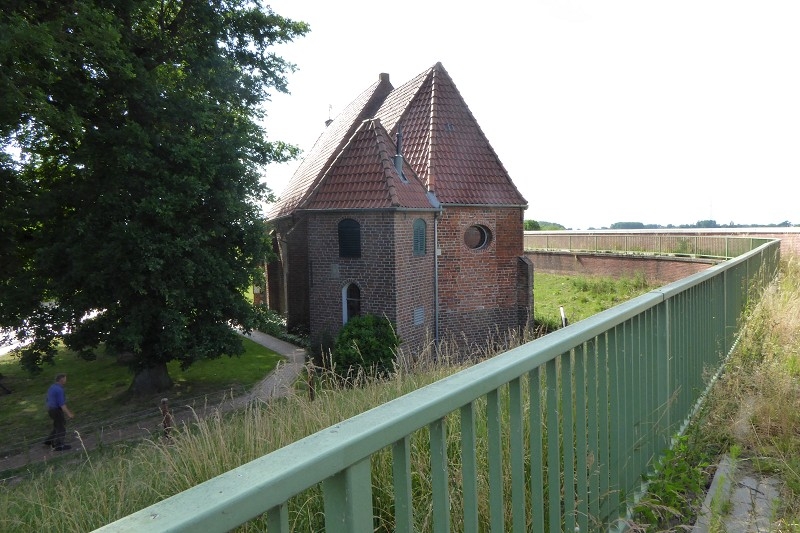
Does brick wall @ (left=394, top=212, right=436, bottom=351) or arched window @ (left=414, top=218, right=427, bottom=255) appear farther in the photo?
arched window @ (left=414, top=218, right=427, bottom=255)

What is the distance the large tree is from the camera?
41.9 ft

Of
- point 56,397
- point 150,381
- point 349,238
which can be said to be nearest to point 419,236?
point 349,238

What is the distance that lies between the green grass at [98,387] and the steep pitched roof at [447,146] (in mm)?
8887

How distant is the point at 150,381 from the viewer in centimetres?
1584

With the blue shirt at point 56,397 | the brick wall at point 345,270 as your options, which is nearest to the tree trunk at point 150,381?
the blue shirt at point 56,397

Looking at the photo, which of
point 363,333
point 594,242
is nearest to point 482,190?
point 363,333

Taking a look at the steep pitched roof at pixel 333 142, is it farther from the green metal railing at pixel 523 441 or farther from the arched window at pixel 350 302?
the green metal railing at pixel 523 441

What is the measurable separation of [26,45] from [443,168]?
41.4 ft

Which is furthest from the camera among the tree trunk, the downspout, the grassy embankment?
the downspout

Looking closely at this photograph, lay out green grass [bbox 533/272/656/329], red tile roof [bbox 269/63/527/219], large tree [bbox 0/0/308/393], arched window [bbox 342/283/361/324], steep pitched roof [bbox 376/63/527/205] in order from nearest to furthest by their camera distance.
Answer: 1. large tree [bbox 0/0/308/393]
2. red tile roof [bbox 269/63/527/219]
3. arched window [bbox 342/283/361/324]
4. steep pitched roof [bbox 376/63/527/205]
5. green grass [bbox 533/272/656/329]

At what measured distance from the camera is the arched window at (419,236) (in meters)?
17.8

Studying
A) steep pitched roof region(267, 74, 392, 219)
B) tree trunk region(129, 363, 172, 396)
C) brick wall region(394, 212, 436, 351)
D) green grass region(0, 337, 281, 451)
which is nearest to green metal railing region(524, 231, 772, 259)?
brick wall region(394, 212, 436, 351)

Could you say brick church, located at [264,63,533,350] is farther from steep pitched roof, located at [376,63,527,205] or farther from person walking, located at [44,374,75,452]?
person walking, located at [44,374,75,452]

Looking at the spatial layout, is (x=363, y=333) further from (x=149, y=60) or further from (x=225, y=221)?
(x=149, y=60)
